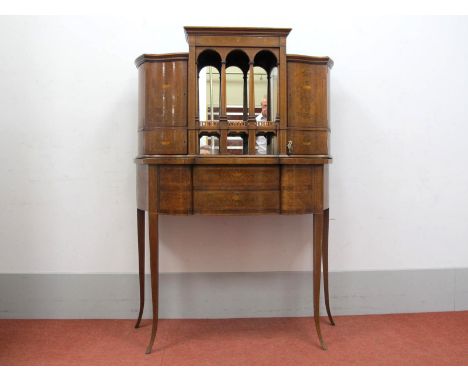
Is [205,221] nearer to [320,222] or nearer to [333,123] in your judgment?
[320,222]

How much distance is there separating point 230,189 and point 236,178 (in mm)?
70

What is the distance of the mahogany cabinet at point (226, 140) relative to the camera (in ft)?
8.04

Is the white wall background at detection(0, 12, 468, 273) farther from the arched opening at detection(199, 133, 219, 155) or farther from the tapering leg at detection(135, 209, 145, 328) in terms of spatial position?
the arched opening at detection(199, 133, 219, 155)

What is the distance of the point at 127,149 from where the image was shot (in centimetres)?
313

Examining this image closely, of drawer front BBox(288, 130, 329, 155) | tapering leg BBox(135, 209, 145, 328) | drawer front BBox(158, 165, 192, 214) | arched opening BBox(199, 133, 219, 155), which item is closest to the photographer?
drawer front BBox(158, 165, 192, 214)

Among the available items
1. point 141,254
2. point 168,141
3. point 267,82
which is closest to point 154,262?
point 141,254

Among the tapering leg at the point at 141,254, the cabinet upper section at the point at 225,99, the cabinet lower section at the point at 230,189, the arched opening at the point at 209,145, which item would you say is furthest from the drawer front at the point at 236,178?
the tapering leg at the point at 141,254

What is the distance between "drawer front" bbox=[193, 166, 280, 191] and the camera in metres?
2.45

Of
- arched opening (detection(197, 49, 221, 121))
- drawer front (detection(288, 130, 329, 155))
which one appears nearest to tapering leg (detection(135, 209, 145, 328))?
arched opening (detection(197, 49, 221, 121))

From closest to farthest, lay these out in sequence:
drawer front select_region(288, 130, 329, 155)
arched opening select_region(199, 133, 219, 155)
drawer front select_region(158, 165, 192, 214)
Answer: drawer front select_region(158, 165, 192, 214), drawer front select_region(288, 130, 329, 155), arched opening select_region(199, 133, 219, 155)

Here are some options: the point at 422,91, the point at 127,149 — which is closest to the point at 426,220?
the point at 422,91

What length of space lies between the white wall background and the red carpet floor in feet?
1.29

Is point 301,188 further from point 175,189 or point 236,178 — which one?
point 175,189

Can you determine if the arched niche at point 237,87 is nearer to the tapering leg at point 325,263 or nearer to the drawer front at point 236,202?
the drawer front at point 236,202
